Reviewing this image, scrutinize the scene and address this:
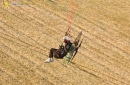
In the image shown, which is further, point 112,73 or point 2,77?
point 112,73

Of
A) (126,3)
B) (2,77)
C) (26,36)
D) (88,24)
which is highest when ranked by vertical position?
(126,3)

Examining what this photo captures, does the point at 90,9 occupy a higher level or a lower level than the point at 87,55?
higher

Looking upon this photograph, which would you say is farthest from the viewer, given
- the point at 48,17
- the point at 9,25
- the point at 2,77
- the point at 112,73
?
the point at 48,17

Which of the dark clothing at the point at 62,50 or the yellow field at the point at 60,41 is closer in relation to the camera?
the dark clothing at the point at 62,50

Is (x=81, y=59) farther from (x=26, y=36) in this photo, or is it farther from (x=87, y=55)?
(x=26, y=36)

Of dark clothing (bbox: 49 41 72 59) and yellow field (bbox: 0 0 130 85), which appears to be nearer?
dark clothing (bbox: 49 41 72 59)

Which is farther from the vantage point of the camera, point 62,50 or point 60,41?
point 60,41

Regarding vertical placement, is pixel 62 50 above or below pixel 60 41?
above

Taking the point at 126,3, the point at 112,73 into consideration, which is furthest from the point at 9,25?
the point at 126,3
